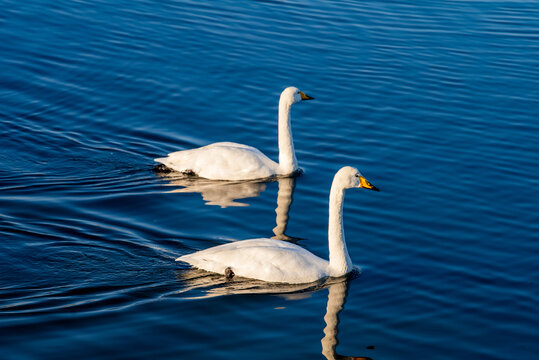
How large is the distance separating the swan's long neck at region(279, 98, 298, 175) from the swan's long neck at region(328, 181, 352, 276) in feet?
13.8

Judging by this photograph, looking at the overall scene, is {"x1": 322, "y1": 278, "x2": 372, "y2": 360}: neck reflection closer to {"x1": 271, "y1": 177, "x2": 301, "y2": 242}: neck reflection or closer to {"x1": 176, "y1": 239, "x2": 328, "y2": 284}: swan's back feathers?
{"x1": 176, "y1": 239, "x2": 328, "y2": 284}: swan's back feathers

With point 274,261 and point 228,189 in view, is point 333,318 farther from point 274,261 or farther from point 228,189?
point 228,189

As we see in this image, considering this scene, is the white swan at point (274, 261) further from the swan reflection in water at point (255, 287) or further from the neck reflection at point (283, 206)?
the neck reflection at point (283, 206)

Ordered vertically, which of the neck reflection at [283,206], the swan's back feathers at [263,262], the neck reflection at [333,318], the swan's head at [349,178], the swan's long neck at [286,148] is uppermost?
the swan's long neck at [286,148]

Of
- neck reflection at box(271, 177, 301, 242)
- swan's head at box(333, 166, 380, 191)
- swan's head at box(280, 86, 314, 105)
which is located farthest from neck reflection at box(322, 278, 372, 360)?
swan's head at box(280, 86, 314, 105)

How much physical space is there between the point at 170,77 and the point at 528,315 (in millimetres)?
13212

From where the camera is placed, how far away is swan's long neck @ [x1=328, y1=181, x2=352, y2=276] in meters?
12.6

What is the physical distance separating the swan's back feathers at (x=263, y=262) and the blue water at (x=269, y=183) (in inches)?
7.6

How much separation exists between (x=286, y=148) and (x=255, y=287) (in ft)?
18.1

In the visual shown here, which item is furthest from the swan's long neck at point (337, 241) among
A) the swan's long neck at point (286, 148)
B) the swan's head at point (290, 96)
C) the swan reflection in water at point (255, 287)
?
the swan's head at point (290, 96)

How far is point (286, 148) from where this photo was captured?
17281 mm

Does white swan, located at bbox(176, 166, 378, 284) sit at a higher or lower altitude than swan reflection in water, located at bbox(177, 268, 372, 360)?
higher

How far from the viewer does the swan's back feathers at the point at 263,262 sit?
12242 mm

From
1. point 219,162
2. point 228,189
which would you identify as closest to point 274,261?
point 228,189
